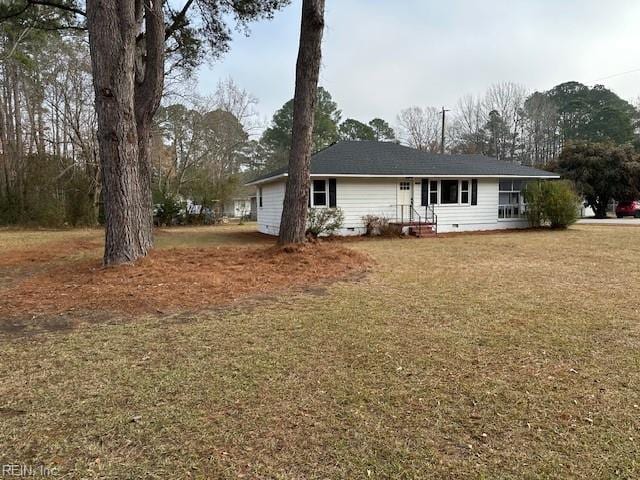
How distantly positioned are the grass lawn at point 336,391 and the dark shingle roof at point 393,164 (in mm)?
10475

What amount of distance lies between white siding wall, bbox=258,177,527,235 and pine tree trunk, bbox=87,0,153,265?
920 cm

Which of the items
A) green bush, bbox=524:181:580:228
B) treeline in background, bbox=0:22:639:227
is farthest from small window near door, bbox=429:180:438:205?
treeline in background, bbox=0:22:639:227

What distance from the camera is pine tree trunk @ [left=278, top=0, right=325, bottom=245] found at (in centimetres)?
917

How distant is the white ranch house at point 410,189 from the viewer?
15.4 meters

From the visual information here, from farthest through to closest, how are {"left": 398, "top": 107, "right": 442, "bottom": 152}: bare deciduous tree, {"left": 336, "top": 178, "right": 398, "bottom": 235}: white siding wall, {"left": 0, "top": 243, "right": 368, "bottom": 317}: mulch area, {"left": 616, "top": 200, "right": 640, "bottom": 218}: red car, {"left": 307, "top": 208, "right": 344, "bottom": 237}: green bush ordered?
{"left": 398, "top": 107, "right": 442, "bottom": 152}: bare deciduous tree
{"left": 616, "top": 200, "right": 640, "bottom": 218}: red car
{"left": 336, "top": 178, "right": 398, "bottom": 235}: white siding wall
{"left": 307, "top": 208, "right": 344, "bottom": 237}: green bush
{"left": 0, "top": 243, "right": 368, "bottom": 317}: mulch area

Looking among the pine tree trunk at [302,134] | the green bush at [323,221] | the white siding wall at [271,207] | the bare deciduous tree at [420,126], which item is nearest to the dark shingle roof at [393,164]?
the white siding wall at [271,207]

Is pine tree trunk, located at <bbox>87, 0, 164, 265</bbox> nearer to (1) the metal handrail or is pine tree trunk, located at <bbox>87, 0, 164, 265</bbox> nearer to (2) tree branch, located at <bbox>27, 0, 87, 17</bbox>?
(2) tree branch, located at <bbox>27, 0, 87, 17</bbox>

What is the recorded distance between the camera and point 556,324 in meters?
4.36

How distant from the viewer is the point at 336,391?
2.88 m

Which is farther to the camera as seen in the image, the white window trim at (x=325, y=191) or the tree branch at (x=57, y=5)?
the white window trim at (x=325, y=191)

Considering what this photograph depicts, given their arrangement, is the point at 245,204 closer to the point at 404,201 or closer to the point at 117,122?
the point at 404,201

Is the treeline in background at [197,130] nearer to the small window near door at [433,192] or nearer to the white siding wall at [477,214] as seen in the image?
the white siding wall at [477,214]

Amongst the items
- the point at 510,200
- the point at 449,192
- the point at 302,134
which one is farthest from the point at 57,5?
the point at 510,200

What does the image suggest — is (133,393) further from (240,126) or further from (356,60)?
(240,126)
